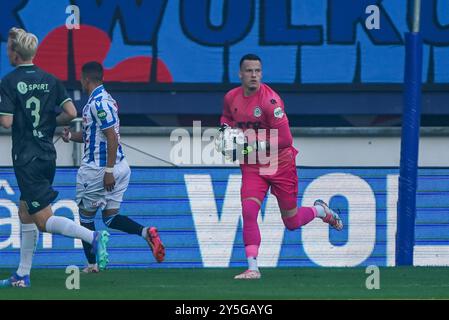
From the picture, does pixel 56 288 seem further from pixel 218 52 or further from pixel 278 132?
pixel 218 52

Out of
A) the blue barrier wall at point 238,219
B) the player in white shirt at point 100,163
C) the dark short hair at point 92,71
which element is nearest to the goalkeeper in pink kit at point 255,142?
the player in white shirt at point 100,163

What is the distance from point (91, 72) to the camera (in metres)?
12.0

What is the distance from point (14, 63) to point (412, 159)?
4.61m

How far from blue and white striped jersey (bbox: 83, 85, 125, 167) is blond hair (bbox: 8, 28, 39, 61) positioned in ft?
4.91

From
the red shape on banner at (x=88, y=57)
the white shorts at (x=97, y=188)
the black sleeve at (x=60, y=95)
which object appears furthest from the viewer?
the red shape on banner at (x=88, y=57)

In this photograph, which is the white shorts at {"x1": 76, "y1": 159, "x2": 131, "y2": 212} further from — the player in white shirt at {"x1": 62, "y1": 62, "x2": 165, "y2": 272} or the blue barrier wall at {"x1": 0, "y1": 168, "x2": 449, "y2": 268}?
the blue barrier wall at {"x1": 0, "y1": 168, "x2": 449, "y2": 268}

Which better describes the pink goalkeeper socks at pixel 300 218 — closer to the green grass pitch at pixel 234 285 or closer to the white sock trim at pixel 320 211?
the white sock trim at pixel 320 211

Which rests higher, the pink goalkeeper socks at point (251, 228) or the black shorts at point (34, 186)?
the black shorts at point (34, 186)

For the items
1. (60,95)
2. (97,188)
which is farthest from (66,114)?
(97,188)

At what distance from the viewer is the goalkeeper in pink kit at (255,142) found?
1162cm

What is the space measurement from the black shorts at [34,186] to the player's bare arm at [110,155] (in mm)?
1392

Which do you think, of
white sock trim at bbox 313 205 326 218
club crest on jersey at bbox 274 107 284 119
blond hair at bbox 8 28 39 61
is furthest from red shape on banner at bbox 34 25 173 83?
blond hair at bbox 8 28 39 61

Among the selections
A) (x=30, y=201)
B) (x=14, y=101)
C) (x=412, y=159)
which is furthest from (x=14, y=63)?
(x=412, y=159)

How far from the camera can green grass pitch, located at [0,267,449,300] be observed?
32.8 feet
